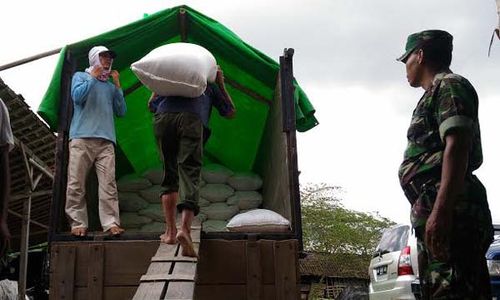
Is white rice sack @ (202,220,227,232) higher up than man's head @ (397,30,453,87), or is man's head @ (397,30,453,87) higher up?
man's head @ (397,30,453,87)

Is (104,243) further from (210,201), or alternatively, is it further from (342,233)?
(342,233)

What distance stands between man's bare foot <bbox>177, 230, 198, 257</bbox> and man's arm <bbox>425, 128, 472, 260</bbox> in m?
1.47

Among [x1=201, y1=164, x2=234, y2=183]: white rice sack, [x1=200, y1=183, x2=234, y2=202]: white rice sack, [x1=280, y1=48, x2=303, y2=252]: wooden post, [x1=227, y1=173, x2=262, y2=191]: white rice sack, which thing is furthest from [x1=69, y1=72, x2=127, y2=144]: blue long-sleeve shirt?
[x1=227, y1=173, x2=262, y2=191]: white rice sack

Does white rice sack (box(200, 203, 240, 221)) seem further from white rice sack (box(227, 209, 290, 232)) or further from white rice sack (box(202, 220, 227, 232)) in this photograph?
white rice sack (box(227, 209, 290, 232))

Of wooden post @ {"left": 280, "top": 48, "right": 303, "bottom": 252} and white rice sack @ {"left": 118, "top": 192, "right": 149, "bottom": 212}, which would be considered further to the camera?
white rice sack @ {"left": 118, "top": 192, "right": 149, "bottom": 212}

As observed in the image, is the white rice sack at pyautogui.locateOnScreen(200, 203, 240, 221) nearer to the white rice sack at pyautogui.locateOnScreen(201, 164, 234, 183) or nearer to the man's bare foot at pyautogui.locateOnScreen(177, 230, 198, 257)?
the white rice sack at pyautogui.locateOnScreen(201, 164, 234, 183)

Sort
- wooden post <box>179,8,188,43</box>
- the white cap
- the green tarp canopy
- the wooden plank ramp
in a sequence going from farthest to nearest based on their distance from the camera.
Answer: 1. wooden post <box>179,8,188,43</box>
2. the green tarp canopy
3. the white cap
4. the wooden plank ramp

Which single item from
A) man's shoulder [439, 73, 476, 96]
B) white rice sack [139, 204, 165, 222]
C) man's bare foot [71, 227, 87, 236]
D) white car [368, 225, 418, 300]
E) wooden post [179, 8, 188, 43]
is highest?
wooden post [179, 8, 188, 43]

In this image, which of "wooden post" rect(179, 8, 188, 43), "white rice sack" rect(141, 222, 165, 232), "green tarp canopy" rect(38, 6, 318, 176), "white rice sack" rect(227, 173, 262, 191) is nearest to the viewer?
"green tarp canopy" rect(38, 6, 318, 176)

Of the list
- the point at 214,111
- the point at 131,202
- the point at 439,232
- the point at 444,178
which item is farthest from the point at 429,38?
the point at 131,202

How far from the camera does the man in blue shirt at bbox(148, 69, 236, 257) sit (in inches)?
139

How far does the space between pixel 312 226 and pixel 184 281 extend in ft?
51.4

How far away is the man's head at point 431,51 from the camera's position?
255 cm

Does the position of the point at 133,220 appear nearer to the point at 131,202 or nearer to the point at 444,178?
the point at 131,202
